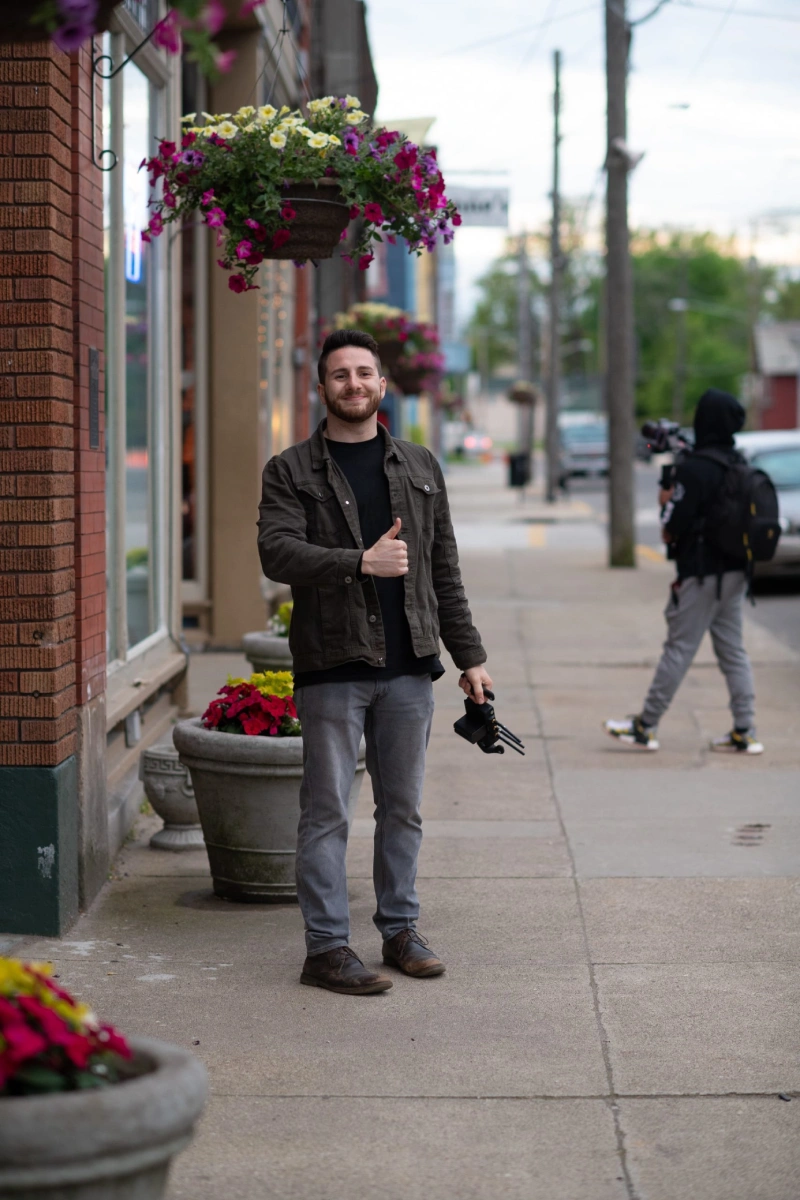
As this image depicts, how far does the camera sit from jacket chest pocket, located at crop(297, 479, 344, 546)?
497 cm

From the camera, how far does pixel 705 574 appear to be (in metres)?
→ 8.65

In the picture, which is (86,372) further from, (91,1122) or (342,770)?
(91,1122)

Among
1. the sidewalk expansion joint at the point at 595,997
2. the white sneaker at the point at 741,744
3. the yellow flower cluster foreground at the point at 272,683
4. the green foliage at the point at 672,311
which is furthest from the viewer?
the green foliage at the point at 672,311

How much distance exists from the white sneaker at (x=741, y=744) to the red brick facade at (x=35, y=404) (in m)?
4.64

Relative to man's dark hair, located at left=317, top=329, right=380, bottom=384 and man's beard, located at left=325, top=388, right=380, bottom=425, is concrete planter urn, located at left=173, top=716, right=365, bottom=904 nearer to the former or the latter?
man's beard, located at left=325, top=388, right=380, bottom=425

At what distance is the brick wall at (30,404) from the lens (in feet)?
17.2

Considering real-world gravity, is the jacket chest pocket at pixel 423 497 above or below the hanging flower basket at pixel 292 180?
below

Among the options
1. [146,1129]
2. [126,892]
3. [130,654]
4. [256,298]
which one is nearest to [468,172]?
[256,298]

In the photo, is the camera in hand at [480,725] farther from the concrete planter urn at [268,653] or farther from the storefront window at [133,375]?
the concrete planter urn at [268,653]

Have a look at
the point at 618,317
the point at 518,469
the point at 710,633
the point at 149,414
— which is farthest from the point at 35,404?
the point at 518,469

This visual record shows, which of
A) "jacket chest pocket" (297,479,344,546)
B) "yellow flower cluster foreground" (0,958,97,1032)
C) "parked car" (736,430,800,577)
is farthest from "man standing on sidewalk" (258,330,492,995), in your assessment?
"parked car" (736,430,800,577)

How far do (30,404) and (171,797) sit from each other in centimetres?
216

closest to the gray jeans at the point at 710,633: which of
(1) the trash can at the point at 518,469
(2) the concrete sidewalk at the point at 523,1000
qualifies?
(2) the concrete sidewalk at the point at 523,1000

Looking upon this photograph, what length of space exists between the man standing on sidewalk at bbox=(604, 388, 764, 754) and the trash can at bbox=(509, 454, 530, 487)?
26175mm
